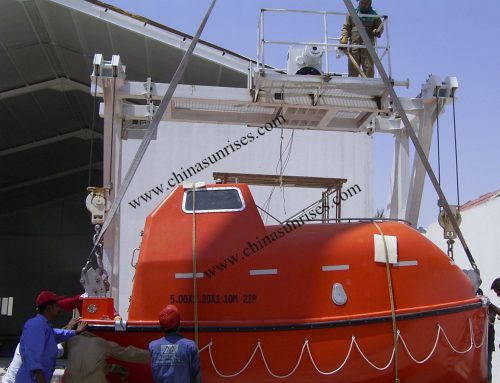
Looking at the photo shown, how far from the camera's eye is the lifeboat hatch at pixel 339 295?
4488mm

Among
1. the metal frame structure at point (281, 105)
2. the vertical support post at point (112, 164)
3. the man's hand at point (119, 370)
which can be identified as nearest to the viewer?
the man's hand at point (119, 370)

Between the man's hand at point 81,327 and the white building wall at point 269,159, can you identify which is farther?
the white building wall at point 269,159

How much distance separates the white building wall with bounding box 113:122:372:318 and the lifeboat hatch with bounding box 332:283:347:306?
573cm

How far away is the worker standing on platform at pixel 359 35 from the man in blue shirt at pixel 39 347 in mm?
4145

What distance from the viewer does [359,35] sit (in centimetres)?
644

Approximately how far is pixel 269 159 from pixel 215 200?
229 inches

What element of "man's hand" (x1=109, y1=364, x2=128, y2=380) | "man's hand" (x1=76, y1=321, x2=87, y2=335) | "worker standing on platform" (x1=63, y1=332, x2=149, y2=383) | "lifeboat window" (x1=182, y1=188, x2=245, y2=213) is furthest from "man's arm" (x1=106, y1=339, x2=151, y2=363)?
"lifeboat window" (x1=182, y1=188, x2=245, y2=213)

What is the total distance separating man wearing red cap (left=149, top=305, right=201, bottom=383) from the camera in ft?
11.4

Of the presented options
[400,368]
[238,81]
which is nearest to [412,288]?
[400,368]

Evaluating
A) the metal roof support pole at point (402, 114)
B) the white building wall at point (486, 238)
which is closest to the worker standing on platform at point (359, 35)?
the metal roof support pole at point (402, 114)

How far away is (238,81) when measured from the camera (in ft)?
36.8

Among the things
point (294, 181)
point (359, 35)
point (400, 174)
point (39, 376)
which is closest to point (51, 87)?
point (294, 181)

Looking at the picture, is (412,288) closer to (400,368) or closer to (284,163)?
(400,368)

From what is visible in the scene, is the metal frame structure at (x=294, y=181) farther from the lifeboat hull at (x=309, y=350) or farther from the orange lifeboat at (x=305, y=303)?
the lifeboat hull at (x=309, y=350)
